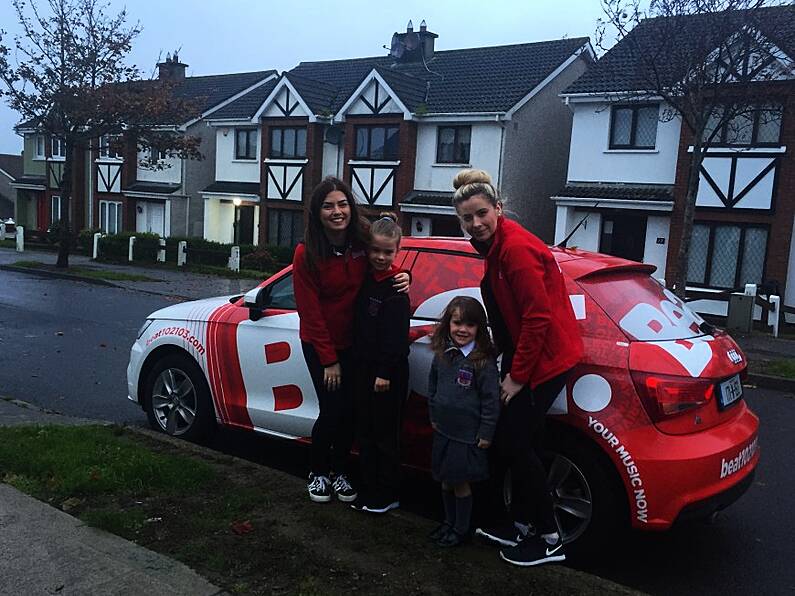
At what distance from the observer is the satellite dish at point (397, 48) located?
30938mm

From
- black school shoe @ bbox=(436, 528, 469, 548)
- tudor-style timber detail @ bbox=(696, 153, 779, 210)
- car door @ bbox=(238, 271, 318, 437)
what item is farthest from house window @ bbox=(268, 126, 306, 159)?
black school shoe @ bbox=(436, 528, 469, 548)

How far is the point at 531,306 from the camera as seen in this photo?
3482 mm

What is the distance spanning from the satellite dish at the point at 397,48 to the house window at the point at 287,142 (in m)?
5.86

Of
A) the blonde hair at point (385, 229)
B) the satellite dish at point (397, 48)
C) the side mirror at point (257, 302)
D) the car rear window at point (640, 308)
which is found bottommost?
the side mirror at point (257, 302)

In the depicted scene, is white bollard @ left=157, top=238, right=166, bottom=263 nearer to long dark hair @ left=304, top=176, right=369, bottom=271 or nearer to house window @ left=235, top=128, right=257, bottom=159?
house window @ left=235, top=128, right=257, bottom=159

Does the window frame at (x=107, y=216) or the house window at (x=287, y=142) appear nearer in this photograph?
the house window at (x=287, y=142)

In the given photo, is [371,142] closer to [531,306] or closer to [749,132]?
[749,132]

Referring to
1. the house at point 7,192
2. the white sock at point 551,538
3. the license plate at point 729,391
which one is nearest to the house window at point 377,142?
the license plate at point 729,391

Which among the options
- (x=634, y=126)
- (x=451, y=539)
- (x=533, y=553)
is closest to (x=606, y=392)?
(x=533, y=553)

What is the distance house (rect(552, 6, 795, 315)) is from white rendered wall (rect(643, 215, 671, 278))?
26 mm

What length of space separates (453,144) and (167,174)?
50.6 feet

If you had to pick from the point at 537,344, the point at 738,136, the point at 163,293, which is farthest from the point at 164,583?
the point at 738,136

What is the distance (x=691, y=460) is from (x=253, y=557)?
2.17m

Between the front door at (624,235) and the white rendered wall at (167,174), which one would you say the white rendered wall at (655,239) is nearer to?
the front door at (624,235)
